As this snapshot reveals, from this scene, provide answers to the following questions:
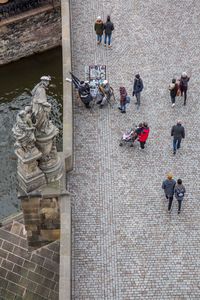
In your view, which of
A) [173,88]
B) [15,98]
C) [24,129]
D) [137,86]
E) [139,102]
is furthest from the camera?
[15,98]

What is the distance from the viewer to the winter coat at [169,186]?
17.0 m

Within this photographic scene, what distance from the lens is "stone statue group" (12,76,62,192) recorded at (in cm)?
1478

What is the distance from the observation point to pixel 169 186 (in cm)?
1702

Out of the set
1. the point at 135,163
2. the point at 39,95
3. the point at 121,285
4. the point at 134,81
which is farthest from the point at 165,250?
the point at 134,81

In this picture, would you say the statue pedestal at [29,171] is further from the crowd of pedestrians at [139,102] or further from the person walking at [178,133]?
the person walking at [178,133]

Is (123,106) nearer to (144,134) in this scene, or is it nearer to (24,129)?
(144,134)

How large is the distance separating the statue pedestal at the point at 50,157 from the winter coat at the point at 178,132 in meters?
4.35

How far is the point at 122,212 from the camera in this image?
17.6 metres

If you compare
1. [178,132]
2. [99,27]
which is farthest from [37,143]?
[99,27]

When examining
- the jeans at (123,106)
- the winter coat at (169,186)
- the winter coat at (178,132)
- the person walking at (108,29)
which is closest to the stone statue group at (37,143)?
the winter coat at (169,186)

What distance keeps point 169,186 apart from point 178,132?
98.8 inches

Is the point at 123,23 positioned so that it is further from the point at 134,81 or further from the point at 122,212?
the point at 122,212

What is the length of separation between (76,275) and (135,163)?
4.85 metres

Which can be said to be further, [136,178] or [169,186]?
[136,178]
